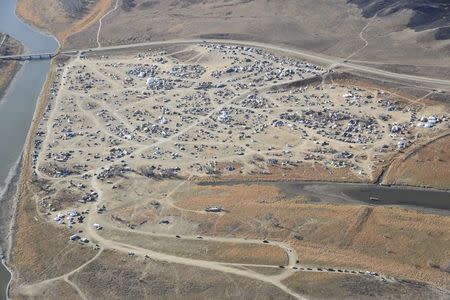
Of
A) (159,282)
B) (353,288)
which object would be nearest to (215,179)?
(159,282)

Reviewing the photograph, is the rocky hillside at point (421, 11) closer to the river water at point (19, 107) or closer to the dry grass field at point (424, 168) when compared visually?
the dry grass field at point (424, 168)

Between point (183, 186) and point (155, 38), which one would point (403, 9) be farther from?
point (183, 186)

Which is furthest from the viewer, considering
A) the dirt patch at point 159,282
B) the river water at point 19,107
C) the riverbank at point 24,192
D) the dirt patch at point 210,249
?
the river water at point 19,107

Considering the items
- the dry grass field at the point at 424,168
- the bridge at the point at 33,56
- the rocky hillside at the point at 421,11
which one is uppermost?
the rocky hillside at the point at 421,11

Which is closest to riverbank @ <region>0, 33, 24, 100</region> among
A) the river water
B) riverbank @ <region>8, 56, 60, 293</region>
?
the river water

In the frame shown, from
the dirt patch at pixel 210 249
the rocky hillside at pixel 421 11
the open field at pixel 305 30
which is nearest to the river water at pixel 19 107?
the open field at pixel 305 30
